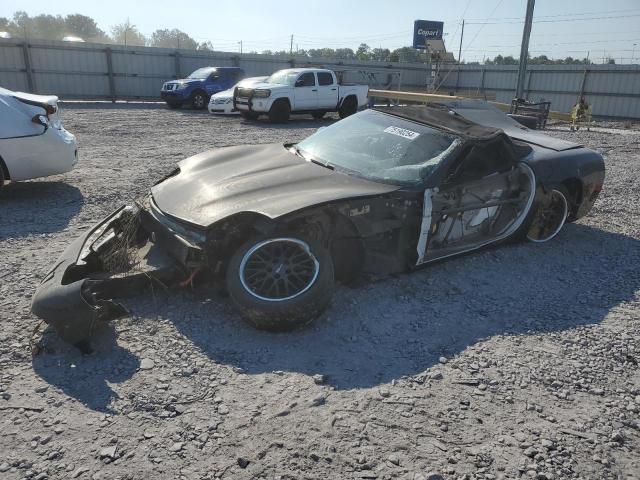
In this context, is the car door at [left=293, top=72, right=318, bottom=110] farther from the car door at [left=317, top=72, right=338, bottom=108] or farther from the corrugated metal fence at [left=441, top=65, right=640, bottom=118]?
the corrugated metal fence at [left=441, top=65, right=640, bottom=118]

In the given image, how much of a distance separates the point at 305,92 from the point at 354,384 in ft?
48.7

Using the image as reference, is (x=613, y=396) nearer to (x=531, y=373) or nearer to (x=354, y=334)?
(x=531, y=373)

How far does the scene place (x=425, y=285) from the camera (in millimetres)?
4316

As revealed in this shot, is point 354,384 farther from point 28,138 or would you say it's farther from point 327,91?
point 327,91

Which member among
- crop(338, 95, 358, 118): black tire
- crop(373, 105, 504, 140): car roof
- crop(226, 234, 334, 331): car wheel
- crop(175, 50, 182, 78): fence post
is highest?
crop(175, 50, 182, 78): fence post

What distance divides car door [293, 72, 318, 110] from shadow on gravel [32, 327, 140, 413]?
14191 millimetres

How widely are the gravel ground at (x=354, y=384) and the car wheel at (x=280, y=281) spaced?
177mm

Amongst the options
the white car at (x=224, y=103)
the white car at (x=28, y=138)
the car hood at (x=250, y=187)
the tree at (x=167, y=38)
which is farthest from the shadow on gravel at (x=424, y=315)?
the tree at (x=167, y=38)

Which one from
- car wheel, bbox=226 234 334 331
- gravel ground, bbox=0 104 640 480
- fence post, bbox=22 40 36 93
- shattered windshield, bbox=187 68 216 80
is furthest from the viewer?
fence post, bbox=22 40 36 93

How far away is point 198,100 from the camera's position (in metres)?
19.4

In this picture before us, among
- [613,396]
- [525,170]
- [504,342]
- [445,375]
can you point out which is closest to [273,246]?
[445,375]

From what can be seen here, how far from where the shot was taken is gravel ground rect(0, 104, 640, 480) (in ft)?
7.70

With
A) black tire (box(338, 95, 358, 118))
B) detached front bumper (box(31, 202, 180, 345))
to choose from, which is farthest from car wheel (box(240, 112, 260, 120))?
detached front bumper (box(31, 202, 180, 345))

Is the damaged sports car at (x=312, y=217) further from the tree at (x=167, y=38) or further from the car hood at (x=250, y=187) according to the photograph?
the tree at (x=167, y=38)
